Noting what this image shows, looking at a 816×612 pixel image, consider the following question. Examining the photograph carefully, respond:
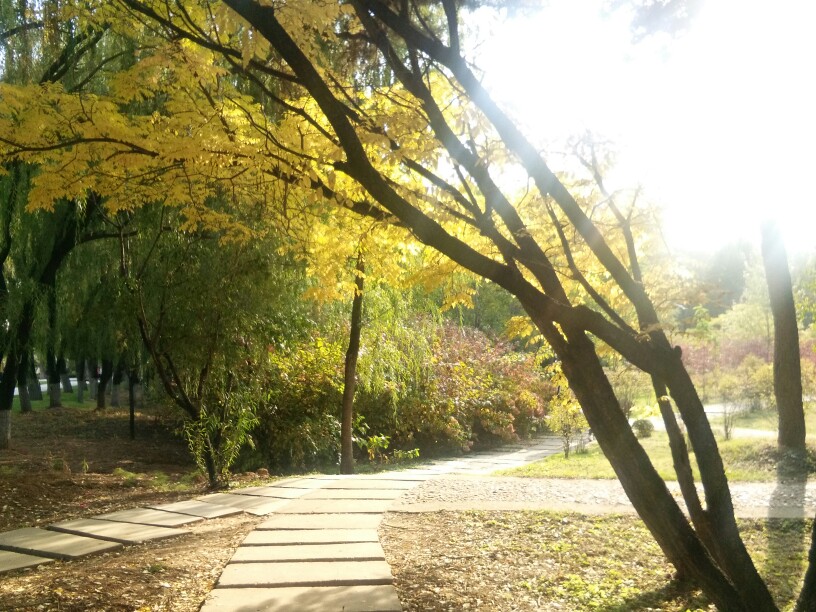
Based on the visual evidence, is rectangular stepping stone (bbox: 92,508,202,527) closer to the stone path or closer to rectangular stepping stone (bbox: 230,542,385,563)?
the stone path

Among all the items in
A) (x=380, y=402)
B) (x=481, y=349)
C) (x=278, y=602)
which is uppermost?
(x=481, y=349)

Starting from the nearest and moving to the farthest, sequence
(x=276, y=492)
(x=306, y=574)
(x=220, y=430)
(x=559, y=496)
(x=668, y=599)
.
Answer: (x=306, y=574)
(x=668, y=599)
(x=276, y=492)
(x=559, y=496)
(x=220, y=430)

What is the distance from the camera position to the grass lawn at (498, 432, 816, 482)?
27.8 feet

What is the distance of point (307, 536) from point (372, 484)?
2.52 m

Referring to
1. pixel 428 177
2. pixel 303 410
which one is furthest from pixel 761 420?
pixel 428 177

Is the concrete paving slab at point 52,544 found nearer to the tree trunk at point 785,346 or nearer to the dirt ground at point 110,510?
the dirt ground at point 110,510

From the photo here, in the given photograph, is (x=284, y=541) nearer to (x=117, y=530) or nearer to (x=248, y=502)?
(x=117, y=530)

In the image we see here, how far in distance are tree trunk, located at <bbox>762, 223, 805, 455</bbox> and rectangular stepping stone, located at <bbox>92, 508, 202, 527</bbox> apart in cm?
736

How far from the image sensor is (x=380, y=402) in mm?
11984

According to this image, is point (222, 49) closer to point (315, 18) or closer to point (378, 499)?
point (315, 18)

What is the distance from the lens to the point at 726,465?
9.21 m

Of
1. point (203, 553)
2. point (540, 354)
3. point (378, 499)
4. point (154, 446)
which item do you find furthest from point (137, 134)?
point (154, 446)

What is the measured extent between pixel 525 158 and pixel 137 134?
91.5 inches

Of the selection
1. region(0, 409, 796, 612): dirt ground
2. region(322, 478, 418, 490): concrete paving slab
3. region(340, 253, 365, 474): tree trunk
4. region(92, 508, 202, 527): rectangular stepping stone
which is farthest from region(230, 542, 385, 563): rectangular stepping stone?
region(340, 253, 365, 474): tree trunk
